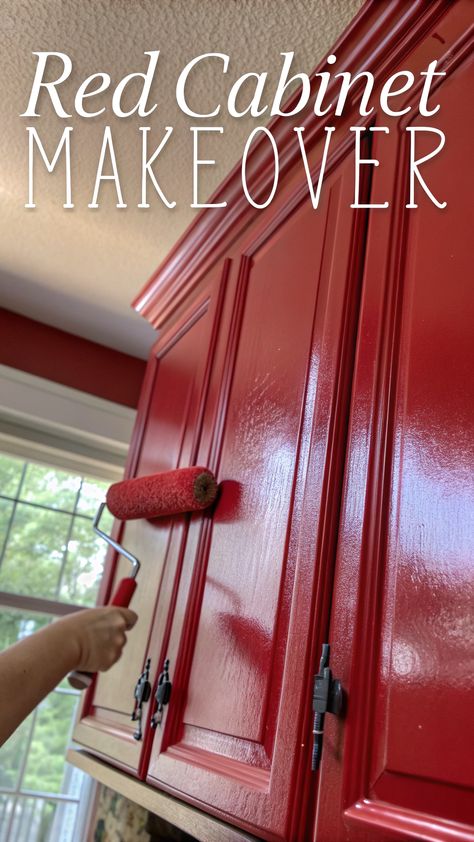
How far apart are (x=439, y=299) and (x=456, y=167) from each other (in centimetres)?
16

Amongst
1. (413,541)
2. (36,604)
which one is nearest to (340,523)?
(413,541)

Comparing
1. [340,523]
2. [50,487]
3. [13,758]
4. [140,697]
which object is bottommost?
[13,758]

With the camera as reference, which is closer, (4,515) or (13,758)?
(13,758)

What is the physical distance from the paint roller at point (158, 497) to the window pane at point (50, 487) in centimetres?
95

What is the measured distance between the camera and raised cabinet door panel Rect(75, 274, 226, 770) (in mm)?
1276

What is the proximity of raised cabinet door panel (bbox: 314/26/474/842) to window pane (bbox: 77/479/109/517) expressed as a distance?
1.57 meters

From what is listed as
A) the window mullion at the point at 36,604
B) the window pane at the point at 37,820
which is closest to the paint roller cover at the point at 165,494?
the window mullion at the point at 36,604

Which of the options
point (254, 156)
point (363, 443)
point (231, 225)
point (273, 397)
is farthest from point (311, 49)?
point (363, 443)

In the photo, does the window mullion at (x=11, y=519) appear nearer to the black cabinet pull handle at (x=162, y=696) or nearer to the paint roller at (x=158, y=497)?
the paint roller at (x=158, y=497)

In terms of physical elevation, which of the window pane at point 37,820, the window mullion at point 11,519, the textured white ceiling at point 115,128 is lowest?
the window pane at point 37,820

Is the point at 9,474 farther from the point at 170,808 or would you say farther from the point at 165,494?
the point at 170,808

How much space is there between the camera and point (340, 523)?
809mm

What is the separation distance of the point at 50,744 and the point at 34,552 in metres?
0.53

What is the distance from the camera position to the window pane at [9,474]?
2.17 metres
